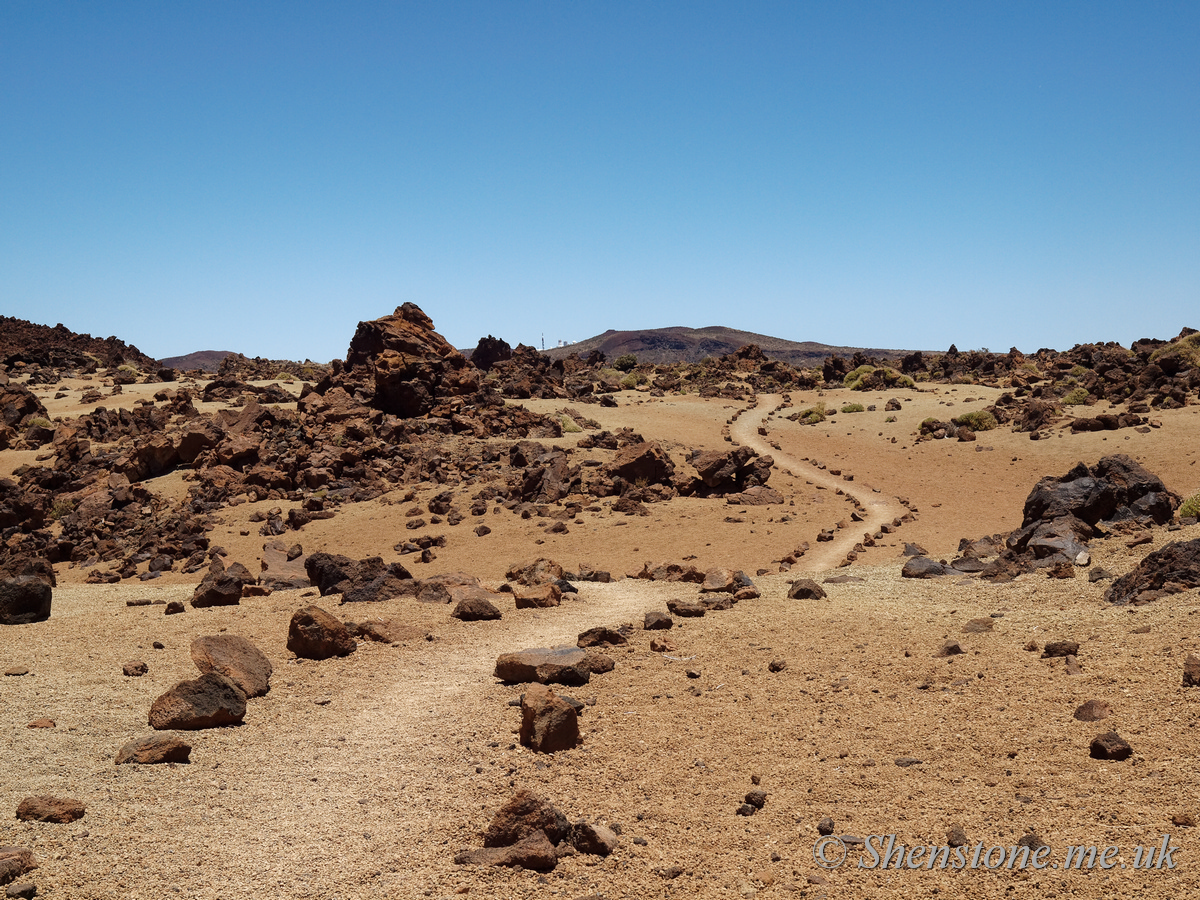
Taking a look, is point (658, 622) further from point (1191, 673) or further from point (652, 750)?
point (1191, 673)

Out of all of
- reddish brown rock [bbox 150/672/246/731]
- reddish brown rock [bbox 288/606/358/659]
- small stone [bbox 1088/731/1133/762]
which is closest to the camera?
small stone [bbox 1088/731/1133/762]

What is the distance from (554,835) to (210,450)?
84.0 ft

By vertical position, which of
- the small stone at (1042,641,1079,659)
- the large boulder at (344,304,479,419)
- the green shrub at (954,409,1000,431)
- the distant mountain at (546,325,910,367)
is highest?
the distant mountain at (546,325,910,367)

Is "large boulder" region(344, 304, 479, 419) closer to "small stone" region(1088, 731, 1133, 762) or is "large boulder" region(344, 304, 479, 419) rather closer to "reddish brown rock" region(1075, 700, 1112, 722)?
"reddish brown rock" region(1075, 700, 1112, 722)

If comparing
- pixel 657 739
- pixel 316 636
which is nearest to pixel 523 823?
pixel 657 739

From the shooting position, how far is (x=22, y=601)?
11.8 meters

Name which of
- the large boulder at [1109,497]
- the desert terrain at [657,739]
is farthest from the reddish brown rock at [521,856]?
the large boulder at [1109,497]

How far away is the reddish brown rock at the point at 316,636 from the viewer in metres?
10.5

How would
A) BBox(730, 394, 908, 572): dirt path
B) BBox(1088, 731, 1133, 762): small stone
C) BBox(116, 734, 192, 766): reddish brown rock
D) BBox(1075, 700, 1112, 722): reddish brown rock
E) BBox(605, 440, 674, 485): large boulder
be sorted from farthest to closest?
1. BBox(605, 440, 674, 485): large boulder
2. BBox(730, 394, 908, 572): dirt path
3. BBox(116, 734, 192, 766): reddish brown rock
4. BBox(1075, 700, 1112, 722): reddish brown rock
5. BBox(1088, 731, 1133, 762): small stone

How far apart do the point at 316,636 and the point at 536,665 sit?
282cm

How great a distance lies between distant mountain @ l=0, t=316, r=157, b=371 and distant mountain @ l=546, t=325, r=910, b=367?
266 ft

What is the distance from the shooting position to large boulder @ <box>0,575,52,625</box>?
1172 centimetres

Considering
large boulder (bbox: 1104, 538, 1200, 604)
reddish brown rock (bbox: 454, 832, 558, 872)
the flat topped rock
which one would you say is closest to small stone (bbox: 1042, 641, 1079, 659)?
large boulder (bbox: 1104, 538, 1200, 604)

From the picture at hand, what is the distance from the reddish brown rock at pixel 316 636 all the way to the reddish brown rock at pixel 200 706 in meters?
1.95
